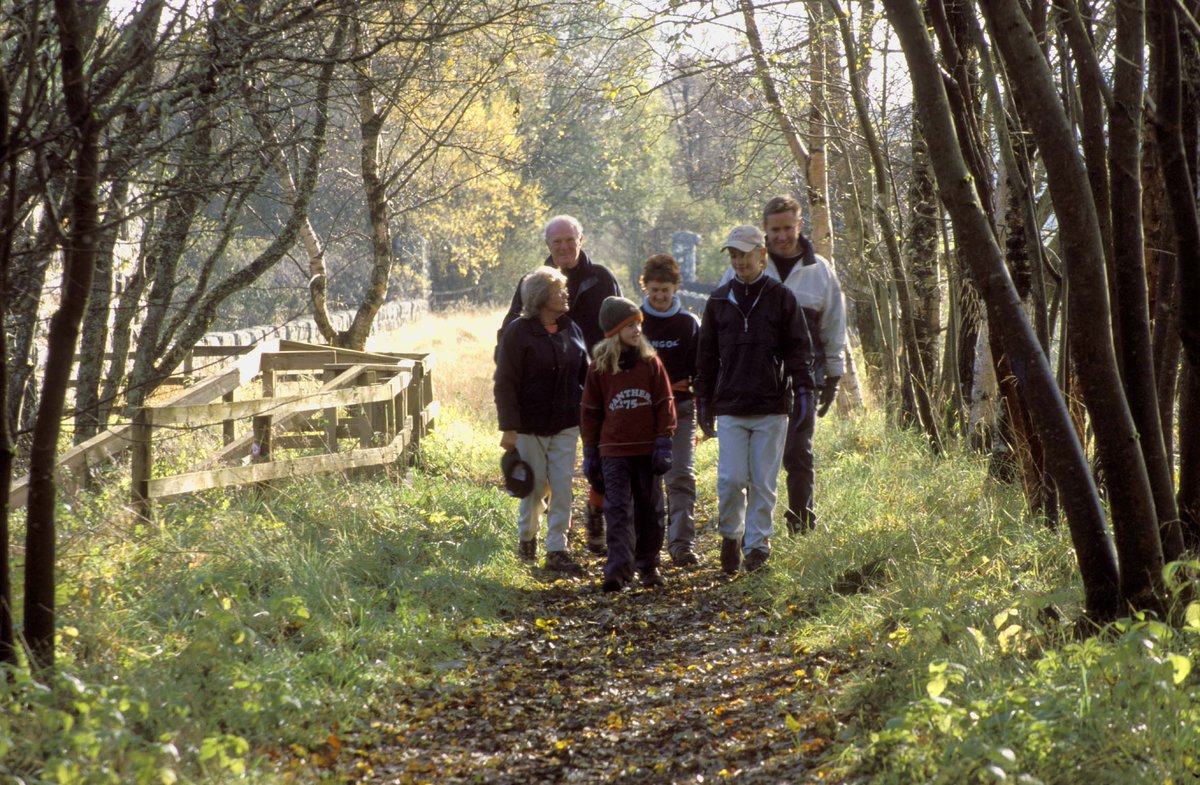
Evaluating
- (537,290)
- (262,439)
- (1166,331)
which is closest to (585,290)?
(537,290)

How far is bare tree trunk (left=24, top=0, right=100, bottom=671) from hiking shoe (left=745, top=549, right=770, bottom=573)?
385 centimetres

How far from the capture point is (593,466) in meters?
6.75

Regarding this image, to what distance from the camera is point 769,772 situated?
3.88 meters

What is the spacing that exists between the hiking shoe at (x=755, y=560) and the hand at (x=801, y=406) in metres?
0.77

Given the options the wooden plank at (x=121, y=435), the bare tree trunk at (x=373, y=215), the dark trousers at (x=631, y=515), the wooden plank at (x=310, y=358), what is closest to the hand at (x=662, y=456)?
the dark trousers at (x=631, y=515)

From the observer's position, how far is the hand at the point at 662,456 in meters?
6.40

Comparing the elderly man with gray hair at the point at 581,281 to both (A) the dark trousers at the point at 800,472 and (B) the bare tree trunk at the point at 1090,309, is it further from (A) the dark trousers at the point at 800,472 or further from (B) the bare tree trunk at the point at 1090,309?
(B) the bare tree trunk at the point at 1090,309

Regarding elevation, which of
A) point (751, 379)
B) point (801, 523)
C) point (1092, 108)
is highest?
point (1092, 108)

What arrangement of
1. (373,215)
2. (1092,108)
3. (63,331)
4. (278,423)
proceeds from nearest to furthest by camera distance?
1. (63,331)
2. (1092,108)
3. (278,423)
4. (373,215)

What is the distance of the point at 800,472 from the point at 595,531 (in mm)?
1490

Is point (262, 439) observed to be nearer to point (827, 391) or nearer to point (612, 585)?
point (612, 585)

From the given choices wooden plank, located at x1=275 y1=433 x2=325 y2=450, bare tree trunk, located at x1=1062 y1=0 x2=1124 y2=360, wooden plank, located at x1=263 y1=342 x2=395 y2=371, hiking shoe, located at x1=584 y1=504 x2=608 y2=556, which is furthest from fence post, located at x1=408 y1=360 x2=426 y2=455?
bare tree trunk, located at x1=1062 y1=0 x2=1124 y2=360

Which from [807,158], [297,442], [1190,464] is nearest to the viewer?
[1190,464]

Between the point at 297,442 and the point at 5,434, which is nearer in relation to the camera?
the point at 5,434
